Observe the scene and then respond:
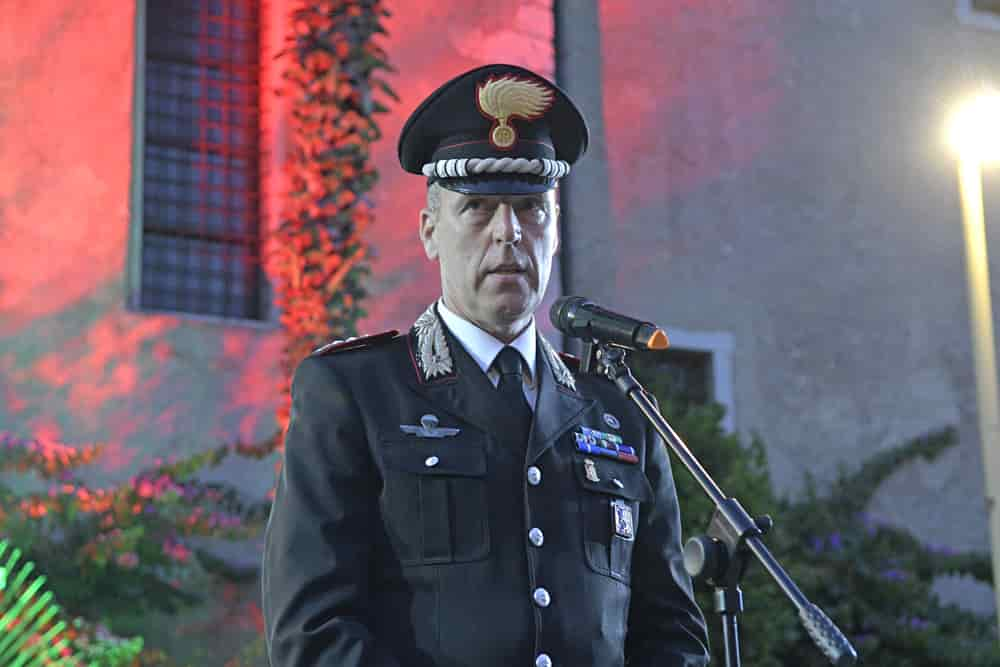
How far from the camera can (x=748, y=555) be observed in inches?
116

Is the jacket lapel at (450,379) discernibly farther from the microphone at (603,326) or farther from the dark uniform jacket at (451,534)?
the microphone at (603,326)

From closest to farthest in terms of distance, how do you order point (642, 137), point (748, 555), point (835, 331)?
point (748, 555)
point (642, 137)
point (835, 331)

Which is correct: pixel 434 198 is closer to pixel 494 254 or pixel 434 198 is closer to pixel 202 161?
pixel 494 254

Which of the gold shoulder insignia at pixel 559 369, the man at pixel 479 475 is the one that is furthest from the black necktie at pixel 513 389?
the gold shoulder insignia at pixel 559 369

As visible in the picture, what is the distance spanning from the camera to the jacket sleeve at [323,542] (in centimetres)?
305

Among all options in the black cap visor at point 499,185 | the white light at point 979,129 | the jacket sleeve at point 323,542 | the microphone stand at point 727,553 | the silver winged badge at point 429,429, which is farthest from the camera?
the white light at point 979,129

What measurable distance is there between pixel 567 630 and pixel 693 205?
8.65 m

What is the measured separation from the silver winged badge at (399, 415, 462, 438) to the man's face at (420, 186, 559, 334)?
23 centimetres

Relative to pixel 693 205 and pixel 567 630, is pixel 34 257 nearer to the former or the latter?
pixel 693 205

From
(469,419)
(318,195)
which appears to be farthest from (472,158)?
(318,195)

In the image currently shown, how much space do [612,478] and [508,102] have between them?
0.77 meters

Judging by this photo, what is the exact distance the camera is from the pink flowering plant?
25.5ft

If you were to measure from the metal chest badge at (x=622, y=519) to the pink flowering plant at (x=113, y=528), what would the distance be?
15.2 feet

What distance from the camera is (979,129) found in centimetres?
988
